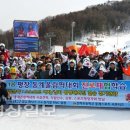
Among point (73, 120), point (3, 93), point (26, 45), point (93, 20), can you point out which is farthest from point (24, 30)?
point (93, 20)

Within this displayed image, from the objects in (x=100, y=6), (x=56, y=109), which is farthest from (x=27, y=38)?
(x=100, y=6)

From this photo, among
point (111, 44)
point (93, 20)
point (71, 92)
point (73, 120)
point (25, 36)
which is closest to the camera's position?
point (73, 120)

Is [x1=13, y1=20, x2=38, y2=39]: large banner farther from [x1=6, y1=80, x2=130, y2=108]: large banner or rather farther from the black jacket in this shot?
the black jacket

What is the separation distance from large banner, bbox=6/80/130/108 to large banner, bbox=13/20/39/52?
5140mm

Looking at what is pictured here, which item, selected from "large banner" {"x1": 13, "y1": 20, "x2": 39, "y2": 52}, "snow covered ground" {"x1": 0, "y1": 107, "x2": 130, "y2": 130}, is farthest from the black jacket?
"large banner" {"x1": 13, "y1": 20, "x2": 39, "y2": 52}

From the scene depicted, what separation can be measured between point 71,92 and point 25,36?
605 cm

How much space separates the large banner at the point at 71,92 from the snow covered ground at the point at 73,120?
19 cm

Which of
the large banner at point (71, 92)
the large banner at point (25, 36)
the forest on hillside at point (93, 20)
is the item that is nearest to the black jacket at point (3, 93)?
the large banner at point (71, 92)

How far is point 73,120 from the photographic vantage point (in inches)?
327

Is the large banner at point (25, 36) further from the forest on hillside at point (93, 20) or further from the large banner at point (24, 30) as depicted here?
the forest on hillside at point (93, 20)

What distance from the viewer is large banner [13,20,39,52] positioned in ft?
48.1

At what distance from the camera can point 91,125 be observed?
781cm

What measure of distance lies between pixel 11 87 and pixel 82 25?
100 meters

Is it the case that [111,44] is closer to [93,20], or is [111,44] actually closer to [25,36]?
[93,20]
